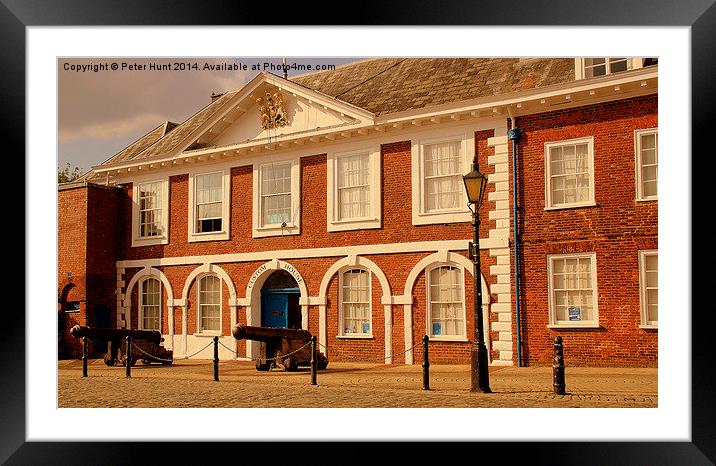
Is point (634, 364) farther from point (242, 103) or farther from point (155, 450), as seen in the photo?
point (242, 103)

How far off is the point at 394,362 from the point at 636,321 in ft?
17.8

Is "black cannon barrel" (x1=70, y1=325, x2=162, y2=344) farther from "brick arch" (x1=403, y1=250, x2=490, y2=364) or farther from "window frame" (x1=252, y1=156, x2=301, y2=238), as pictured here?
"brick arch" (x1=403, y1=250, x2=490, y2=364)

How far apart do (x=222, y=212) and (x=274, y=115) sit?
2.82m

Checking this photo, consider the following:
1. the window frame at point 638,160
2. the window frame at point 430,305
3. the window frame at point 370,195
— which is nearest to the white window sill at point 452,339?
the window frame at point 430,305

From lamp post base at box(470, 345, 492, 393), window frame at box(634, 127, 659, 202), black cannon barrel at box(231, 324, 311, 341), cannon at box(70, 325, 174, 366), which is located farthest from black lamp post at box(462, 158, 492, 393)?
cannon at box(70, 325, 174, 366)

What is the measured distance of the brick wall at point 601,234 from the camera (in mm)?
16391

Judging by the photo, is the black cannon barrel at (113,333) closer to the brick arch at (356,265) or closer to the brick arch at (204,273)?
the brick arch at (204,273)

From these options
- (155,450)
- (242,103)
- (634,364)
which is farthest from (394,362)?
(155,450)

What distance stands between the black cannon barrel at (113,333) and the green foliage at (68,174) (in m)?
3.50

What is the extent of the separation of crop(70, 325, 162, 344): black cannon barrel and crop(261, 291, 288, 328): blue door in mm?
2603

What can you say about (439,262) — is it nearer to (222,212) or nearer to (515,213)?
(515,213)
